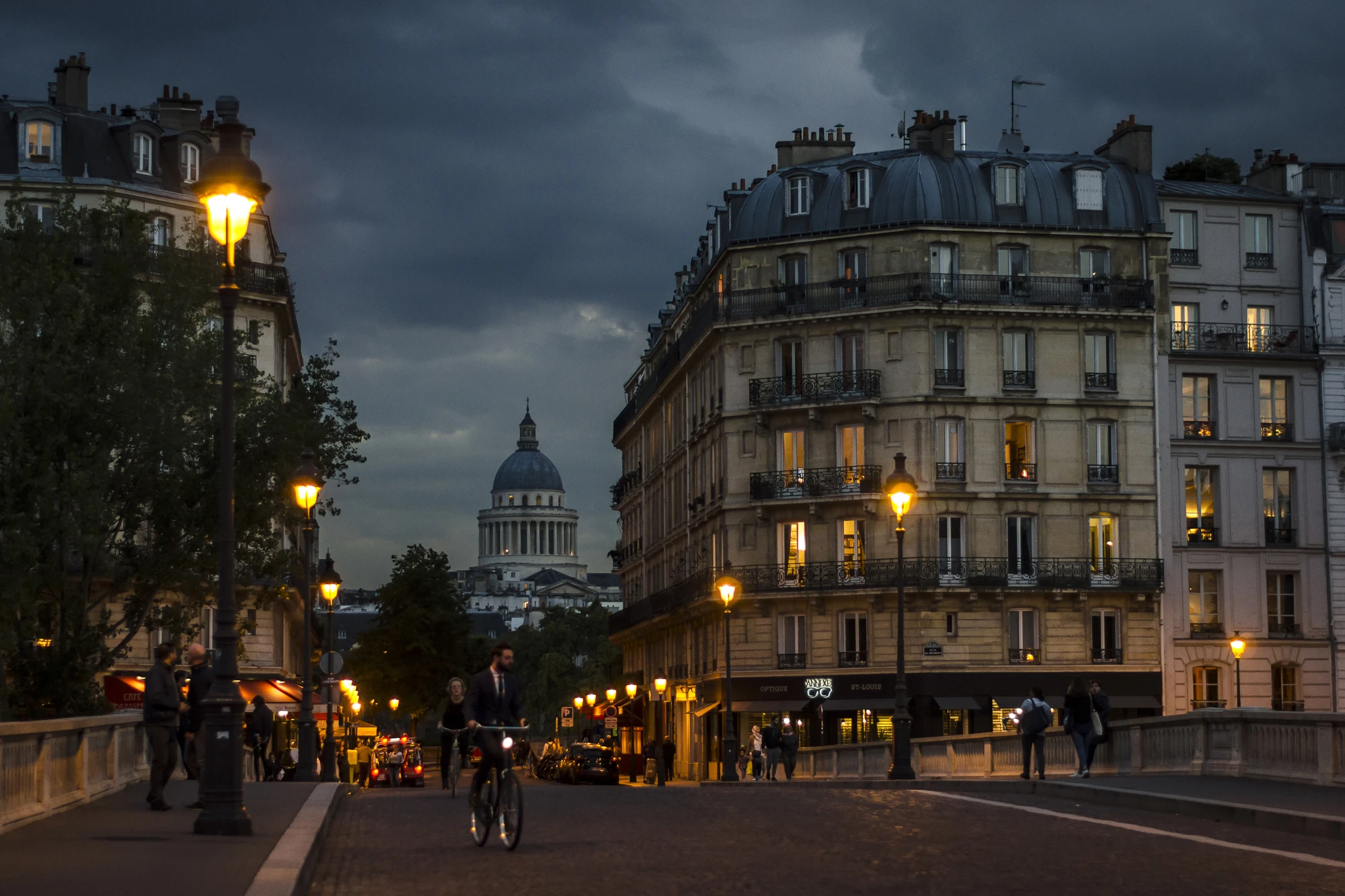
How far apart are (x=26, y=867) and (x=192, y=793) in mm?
10945

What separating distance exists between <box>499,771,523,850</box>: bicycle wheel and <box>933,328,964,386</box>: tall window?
158ft

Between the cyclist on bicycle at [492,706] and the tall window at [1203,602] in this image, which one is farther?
the tall window at [1203,602]

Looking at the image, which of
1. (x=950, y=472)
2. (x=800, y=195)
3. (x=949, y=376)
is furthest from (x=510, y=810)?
(x=800, y=195)

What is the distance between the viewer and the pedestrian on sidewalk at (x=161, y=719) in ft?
66.4

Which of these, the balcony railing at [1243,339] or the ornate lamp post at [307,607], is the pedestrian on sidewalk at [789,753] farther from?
the balcony railing at [1243,339]

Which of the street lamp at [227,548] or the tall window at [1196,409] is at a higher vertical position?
the tall window at [1196,409]

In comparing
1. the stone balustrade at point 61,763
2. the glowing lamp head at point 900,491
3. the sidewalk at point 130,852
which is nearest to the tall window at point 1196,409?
the glowing lamp head at point 900,491

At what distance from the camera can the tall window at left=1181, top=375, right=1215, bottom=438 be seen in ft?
216

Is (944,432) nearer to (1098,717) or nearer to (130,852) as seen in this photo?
(1098,717)

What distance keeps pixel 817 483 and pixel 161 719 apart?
45011 mm

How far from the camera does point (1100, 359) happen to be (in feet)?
211

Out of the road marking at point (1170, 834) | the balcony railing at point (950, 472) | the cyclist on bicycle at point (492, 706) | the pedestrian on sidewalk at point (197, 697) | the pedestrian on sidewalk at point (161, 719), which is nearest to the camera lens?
the road marking at point (1170, 834)

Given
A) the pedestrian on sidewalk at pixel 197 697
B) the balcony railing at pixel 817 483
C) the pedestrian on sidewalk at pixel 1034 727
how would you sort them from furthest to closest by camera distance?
the balcony railing at pixel 817 483 < the pedestrian on sidewalk at pixel 1034 727 < the pedestrian on sidewalk at pixel 197 697

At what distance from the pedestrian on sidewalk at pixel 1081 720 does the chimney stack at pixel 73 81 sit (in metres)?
45.7
